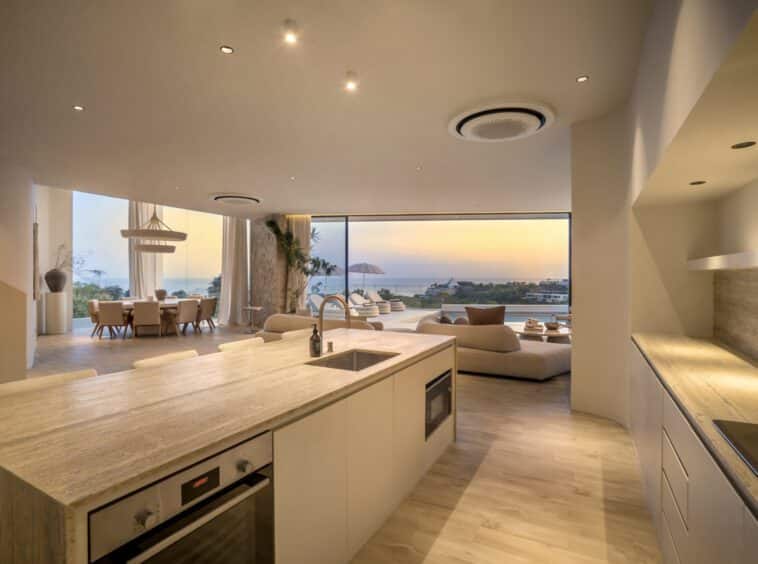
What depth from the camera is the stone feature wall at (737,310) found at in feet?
7.23

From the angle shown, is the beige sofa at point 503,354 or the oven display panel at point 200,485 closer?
the oven display panel at point 200,485

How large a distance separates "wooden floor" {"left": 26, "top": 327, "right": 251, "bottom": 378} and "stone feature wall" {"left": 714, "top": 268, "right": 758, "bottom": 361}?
6.75m

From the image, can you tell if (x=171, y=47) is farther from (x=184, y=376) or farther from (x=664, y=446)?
(x=664, y=446)

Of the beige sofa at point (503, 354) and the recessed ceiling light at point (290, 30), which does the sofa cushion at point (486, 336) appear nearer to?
the beige sofa at point (503, 354)

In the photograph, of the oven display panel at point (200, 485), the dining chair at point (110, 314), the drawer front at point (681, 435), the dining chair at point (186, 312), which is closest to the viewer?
the oven display panel at point (200, 485)

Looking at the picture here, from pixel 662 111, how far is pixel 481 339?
3.65 meters

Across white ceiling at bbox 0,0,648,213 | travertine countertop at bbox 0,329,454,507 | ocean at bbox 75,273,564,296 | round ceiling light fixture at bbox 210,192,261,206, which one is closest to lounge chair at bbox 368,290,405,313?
ocean at bbox 75,273,564,296

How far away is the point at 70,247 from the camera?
32.1 feet

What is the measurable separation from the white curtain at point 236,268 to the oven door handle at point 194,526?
10.1m

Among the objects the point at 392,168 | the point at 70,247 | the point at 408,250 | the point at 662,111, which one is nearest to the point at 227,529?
the point at 662,111

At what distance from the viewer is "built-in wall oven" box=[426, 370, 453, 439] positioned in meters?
2.70

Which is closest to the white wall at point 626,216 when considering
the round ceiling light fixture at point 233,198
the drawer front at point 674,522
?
the drawer front at point 674,522

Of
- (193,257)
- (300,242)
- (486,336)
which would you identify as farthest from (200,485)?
(193,257)

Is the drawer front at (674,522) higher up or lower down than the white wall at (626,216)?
lower down
